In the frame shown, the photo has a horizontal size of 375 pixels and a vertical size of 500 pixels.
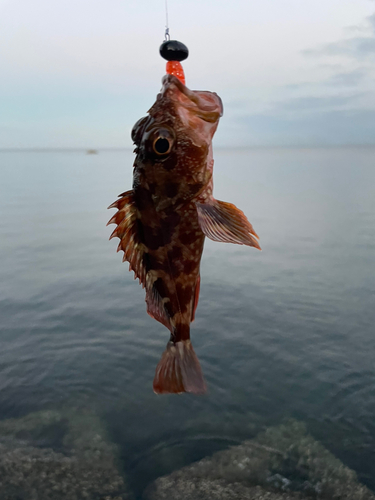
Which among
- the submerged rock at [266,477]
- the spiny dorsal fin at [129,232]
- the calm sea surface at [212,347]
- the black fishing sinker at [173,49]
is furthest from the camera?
the calm sea surface at [212,347]

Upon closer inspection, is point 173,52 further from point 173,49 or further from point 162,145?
point 162,145

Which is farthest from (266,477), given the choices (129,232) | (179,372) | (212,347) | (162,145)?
(162,145)

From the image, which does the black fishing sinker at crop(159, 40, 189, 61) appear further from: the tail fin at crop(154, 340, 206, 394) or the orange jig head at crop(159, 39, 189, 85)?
the tail fin at crop(154, 340, 206, 394)

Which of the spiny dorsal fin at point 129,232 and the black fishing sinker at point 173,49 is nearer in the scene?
the black fishing sinker at point 173,49

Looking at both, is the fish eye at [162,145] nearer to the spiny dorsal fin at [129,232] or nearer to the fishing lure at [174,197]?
the fishing lure at [174,197]

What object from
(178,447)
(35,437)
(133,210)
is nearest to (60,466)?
(35,437)

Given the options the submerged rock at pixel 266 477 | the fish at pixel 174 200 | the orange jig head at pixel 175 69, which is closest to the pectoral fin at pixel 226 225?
the fish at pixel 174 200

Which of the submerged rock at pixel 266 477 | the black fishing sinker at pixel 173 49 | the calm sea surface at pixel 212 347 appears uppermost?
the black fishing sinker at pixel 173 49
